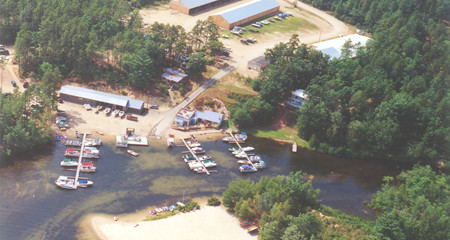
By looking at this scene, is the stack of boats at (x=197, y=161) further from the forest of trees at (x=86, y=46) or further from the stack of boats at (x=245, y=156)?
the forest of trees at (x=86, y=46)

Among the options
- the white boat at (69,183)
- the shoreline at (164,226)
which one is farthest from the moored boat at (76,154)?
the shoreline at (164,226)

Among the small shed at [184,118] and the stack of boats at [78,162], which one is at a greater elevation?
the small shed at [184,118]

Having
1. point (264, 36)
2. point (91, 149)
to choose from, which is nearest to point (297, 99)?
point (264, 36)

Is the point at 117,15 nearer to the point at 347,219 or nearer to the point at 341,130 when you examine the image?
the point at 341,130

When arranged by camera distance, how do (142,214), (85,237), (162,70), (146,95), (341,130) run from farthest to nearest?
(162,70)
(146,95)
(341,130)
(142,214)
(85,237)

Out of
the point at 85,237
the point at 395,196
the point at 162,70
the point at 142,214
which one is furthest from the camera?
the point at 162,70

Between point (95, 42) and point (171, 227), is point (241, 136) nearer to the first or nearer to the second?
point (171, 227)

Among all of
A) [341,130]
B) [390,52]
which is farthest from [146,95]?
[390,52]
